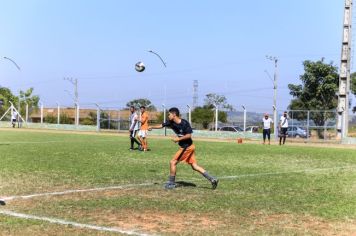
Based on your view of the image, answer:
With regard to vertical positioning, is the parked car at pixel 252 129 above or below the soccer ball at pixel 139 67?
below

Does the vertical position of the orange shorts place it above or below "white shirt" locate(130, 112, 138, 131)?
below

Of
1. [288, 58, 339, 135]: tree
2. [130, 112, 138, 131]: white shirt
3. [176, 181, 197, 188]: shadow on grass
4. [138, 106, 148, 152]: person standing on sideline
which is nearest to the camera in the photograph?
[176, 181, 197, 188]: shadow on grass

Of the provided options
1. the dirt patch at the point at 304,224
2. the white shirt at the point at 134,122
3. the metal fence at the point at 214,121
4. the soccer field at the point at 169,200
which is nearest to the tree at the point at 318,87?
the metal fence at the point at 214,121

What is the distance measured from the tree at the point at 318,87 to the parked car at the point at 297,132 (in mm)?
13467

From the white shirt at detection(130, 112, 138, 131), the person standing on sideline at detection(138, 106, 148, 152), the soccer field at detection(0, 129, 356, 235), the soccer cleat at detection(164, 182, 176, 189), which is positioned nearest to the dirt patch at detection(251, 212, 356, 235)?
the soccer field at detection(0, 129, 356, 235)

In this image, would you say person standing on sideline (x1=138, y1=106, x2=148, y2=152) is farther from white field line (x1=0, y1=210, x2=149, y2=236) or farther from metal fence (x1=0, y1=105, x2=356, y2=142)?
metal fence (x1=0, y1=105, x2=356, y2=142)

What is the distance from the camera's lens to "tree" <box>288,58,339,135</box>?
50750 millimetres

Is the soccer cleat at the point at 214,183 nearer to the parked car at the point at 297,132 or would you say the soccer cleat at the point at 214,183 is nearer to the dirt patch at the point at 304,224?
the dirt patch at the point at 304,224

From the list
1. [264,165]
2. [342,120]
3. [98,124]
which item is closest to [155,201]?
[264,165]

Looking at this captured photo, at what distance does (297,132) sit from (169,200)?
30.0 metres

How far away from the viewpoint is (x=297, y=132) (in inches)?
1501

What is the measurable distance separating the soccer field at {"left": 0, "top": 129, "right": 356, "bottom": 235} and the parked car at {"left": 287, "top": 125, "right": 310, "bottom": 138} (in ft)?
72.1

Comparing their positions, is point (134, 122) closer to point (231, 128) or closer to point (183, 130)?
point (183, 130)

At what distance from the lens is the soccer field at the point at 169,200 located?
23.8 ft
